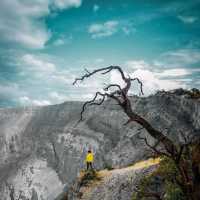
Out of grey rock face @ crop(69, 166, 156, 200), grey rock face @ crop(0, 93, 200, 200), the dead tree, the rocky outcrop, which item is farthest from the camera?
grey rock face @ crop(0, 93, 200, 200)

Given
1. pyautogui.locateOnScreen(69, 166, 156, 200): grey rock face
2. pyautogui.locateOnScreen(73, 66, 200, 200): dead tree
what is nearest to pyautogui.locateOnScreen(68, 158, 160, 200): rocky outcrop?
pyautogui.locateOnScreen(69, 166, 156, 200): grey rock face

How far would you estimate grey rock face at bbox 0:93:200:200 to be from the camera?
42.2 meters

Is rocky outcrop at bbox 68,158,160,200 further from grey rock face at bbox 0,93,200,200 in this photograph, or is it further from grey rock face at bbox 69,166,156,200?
grey rock face at bbox 0,93,200,200

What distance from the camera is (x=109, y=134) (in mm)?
55656

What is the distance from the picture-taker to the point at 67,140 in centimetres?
6100

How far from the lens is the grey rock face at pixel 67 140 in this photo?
42156 mm

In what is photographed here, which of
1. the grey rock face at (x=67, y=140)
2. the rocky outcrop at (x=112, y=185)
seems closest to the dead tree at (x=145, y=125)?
the rocky outcrop at (x=112, y=185)

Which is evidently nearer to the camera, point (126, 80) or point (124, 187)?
point (126, 80)

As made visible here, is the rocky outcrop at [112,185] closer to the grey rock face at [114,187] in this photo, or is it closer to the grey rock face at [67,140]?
the grey rock face at [114,187]

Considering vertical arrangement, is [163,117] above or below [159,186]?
above

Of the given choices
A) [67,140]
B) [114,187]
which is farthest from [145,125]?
[67,140]

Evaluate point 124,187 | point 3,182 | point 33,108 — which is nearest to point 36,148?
point 3,182

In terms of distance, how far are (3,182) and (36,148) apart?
9.79m

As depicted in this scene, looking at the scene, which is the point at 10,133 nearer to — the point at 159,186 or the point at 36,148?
the point at 36,148
